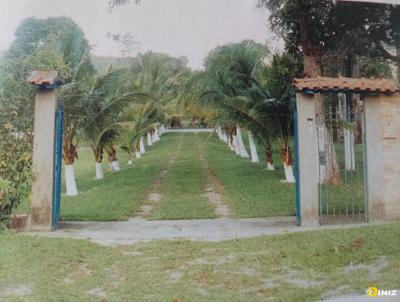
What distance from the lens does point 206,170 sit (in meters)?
13.9

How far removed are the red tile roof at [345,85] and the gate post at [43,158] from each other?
3.24 meters

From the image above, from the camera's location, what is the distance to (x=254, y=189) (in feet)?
33.0

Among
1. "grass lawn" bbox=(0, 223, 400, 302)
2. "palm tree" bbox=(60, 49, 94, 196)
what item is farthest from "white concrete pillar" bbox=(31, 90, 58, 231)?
"palm tree" bbox=(60, 49, 94, 196)

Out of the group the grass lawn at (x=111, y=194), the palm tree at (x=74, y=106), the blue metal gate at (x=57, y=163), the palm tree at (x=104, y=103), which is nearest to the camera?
the blue metal gate at (x=57, y=163)

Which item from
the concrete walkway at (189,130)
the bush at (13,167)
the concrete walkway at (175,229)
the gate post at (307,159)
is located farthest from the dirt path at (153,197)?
the concrete walkway at (189,130)

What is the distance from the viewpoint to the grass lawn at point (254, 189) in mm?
7820

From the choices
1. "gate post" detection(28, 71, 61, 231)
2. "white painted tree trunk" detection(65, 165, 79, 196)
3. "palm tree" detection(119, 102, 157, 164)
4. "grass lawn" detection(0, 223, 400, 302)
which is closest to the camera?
"grass lawn" detection(0, 223, 400, 302)

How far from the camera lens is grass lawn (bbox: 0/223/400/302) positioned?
392cm

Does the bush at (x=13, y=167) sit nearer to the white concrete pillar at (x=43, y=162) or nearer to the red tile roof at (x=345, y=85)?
the white concrete pillar at (x=43, y=162)

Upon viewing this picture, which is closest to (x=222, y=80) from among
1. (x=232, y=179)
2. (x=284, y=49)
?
(x=284, y=49)

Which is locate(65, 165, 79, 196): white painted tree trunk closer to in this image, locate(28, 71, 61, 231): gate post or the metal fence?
locate(28, 71, 61, 231): gate post

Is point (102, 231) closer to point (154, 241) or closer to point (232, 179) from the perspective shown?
point (154, 241)

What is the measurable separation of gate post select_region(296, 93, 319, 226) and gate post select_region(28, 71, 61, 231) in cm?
327

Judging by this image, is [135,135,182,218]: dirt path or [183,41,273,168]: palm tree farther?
[183,41,273,168]: palm tree
